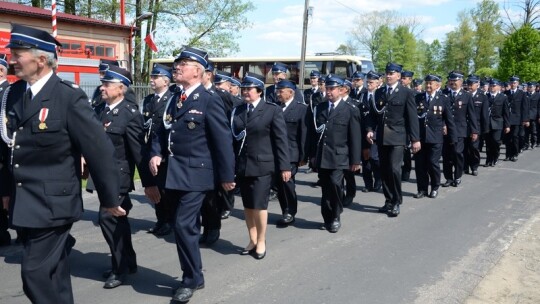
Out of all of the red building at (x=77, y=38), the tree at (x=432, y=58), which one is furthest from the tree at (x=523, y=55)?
the tree at (x=432, y=58)

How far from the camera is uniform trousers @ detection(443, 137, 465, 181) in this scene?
9.85 metres

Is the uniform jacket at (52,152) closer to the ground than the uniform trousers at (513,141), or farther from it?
farther from it

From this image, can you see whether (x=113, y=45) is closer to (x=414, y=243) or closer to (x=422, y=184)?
(x=422, y=184)

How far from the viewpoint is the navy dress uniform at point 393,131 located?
7.52 metres

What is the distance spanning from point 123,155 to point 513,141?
1161 centimetres

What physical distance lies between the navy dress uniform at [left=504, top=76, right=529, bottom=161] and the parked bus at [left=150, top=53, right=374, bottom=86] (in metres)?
11.4

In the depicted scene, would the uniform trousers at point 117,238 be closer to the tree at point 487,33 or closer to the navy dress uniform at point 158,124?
the navy dress uniform at point 158,124

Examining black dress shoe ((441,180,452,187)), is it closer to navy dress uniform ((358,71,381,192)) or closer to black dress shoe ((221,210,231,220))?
navy dress uniform ((358,71,381,192))

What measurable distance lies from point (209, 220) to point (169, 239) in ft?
2.08

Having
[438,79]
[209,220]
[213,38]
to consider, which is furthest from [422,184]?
[213,38]

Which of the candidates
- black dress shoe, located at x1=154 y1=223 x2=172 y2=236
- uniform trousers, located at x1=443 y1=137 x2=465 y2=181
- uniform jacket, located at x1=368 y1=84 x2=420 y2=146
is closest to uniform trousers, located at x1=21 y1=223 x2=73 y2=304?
black dress shoe, located at x1=154 y1=223 x2=172 y2=236

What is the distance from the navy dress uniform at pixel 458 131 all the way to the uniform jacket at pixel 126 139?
6.52 m

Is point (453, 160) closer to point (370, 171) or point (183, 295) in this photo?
point (370, 171)

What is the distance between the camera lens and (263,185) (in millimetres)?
5457
